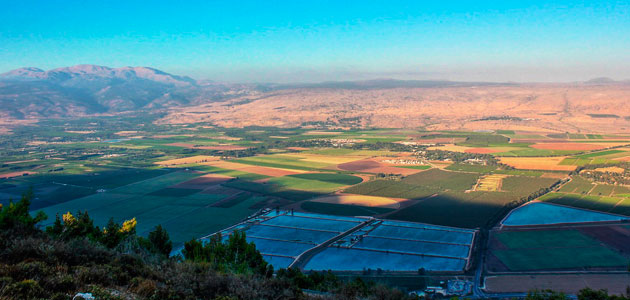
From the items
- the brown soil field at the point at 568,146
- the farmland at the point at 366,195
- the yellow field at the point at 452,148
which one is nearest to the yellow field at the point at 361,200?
the farmland at the point at 366,195

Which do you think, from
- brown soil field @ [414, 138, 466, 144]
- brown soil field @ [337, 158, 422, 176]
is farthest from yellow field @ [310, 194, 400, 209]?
brown soil field @ [414, 138, 466, 144]

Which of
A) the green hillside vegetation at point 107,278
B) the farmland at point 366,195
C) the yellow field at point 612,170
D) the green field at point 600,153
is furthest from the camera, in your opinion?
the green field at point 600,153

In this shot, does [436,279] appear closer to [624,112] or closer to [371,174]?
[371,174]

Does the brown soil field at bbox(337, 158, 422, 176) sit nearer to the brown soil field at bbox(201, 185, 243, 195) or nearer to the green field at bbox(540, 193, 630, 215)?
the brown soil field at bbox(201, 185, 243, 195)

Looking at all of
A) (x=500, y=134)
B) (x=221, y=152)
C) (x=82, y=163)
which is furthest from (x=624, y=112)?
(x=82, y=163)

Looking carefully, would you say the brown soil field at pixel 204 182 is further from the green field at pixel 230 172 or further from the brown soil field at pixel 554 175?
the brown soil field at pixel 554 175

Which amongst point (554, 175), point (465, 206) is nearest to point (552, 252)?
point (465, 206)

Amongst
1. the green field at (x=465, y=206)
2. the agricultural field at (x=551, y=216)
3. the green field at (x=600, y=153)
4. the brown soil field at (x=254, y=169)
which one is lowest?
the brown soil field at (x=254, y=169)
